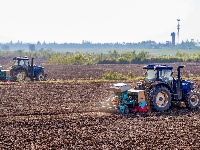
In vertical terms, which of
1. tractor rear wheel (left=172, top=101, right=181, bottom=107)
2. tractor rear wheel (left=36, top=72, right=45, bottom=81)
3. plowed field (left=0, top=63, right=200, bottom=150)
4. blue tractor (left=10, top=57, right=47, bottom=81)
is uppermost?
blue tractor (left=10, top=57, right=47, bottom=81)

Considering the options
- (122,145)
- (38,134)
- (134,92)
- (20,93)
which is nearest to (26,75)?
(20,93)

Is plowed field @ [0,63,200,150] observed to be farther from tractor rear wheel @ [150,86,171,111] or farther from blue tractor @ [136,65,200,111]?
blue tractor @ [136,65,200,111]

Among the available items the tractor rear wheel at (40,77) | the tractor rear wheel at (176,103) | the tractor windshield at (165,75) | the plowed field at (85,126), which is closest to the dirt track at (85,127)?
the plowed field at (85,126)

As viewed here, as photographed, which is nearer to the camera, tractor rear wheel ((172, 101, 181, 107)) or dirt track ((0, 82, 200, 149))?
dirt track ((0, 82, 200, 149))

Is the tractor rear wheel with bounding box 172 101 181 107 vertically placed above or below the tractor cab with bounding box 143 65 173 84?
below

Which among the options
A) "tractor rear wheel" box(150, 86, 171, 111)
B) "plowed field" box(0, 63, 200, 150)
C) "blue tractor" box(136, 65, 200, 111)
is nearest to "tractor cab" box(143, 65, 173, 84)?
"blue tractor" box(136, 65, 200, 111)

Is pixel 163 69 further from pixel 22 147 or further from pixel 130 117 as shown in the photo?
pixel 22 147

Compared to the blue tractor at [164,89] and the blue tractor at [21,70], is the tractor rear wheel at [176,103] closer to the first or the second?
the blue tractor at [164,89]

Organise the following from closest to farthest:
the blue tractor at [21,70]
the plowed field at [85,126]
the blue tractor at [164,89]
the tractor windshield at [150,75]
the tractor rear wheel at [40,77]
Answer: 1. the plowed field at [85,126]
2. the blue tractor at [164,89]
3. the tractor windshield at [150,75]
4. the blue tractor at [21,70]
5. the tractor rear wheel at [40,77]

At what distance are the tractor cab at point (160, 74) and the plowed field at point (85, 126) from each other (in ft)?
4.85

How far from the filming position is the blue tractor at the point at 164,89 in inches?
723

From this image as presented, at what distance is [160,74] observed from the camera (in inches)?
750

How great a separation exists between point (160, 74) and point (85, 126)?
5183 millimetres

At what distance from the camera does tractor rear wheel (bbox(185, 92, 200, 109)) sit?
19.1m
